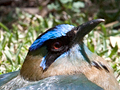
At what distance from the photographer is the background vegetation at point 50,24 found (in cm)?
441

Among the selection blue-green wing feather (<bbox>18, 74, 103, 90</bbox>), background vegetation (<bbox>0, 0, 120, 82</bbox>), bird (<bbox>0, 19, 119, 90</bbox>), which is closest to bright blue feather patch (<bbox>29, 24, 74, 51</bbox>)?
bird (<bbox>0, 19, 119, 90</bbox>)

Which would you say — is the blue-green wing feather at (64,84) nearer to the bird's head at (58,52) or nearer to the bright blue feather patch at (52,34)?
the bird's head at (58,52)

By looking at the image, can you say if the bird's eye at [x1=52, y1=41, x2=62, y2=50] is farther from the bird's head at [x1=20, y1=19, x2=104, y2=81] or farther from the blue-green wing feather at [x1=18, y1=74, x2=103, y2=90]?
the blue-green wing feather at [x1=18, y1=74, x2=103, y2=90]

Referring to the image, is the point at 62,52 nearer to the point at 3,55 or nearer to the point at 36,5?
the point at 3,55

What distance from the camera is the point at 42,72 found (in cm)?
275

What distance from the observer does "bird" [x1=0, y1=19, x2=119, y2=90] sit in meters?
2.71

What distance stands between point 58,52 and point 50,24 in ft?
10.1

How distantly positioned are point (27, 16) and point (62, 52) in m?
3.53

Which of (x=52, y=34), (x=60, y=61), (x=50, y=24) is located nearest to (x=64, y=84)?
(x=60, y=61)

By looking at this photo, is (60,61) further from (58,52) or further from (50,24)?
(50,24)

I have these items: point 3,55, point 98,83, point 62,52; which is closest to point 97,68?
point 98,83

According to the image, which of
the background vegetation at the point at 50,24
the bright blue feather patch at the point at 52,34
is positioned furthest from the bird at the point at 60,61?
the background vegetation at the point at 50,24

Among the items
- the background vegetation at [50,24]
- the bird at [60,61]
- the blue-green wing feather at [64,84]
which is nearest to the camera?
the blue-green wing feather at [64,84]

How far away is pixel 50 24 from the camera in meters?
5.80
